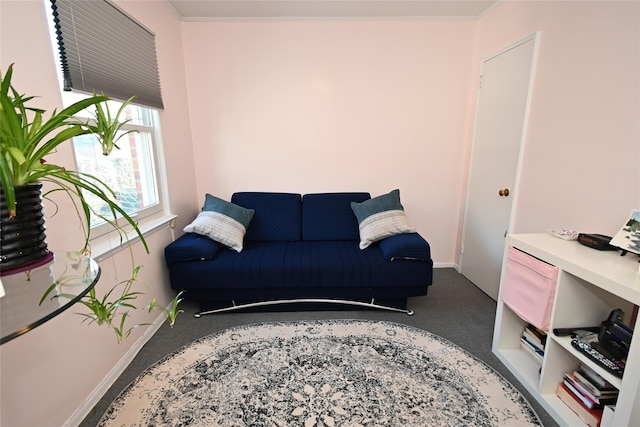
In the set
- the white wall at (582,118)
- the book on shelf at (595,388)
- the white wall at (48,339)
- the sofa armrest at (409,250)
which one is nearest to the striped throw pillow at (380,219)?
the sofa armrest at (409,250)

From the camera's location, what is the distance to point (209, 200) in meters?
2.77

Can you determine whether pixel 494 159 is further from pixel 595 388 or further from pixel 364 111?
pixel 595 388

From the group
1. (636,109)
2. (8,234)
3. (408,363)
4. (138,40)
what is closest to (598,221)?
(636,109)

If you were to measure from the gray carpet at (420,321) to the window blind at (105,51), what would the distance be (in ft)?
5.34

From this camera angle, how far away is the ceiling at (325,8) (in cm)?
257

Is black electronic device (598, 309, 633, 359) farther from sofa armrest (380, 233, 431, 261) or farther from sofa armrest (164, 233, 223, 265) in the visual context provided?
sofa armrest (164, 233, 223, 265)

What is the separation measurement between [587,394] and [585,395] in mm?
17

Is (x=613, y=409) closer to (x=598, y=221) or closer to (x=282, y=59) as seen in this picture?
A: (x=598, y=221)

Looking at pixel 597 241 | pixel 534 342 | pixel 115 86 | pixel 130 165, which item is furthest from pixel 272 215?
pixel 597 241

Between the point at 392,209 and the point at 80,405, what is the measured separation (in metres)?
2.43

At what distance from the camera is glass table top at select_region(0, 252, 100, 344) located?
758mm

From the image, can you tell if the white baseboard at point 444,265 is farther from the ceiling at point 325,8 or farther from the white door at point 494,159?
the ceiling at point 325,8

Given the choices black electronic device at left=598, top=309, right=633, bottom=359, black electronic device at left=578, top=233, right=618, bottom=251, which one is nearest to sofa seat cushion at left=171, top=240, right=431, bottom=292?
black electronic device at left=578, top=233, right=618, bottom=251

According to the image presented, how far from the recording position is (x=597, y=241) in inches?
62.0
